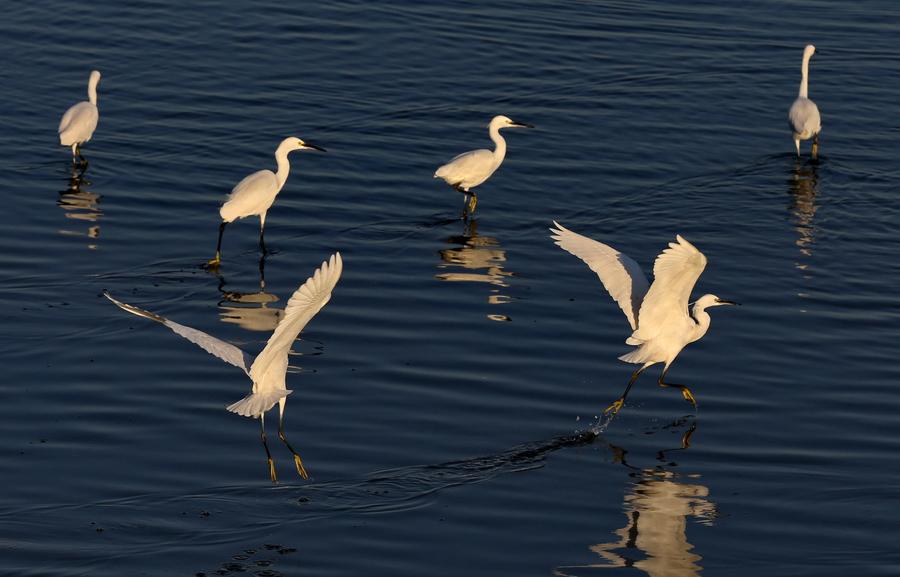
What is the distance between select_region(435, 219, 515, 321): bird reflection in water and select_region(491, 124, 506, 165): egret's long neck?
130 centimetres

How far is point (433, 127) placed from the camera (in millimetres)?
22500

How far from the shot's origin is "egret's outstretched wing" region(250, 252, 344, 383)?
10.6 meters

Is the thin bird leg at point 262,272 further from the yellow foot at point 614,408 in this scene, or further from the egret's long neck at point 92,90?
the egret's long neck at point 92,90

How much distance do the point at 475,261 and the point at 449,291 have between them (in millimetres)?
1195

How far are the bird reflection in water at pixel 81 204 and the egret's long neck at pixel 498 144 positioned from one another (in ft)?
16.3

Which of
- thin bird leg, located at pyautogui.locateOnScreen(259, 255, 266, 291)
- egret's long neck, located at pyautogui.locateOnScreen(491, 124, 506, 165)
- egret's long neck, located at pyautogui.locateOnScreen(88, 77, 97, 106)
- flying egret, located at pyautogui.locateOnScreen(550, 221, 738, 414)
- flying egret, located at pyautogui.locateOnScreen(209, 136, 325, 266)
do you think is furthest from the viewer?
egret's long neck, located at pyautogui.locateOnScreen(88, 77, 97, 106)

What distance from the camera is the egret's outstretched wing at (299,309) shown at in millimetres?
10555

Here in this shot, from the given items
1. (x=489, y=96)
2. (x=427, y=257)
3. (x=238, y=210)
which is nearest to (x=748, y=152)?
(x=489, y=96)

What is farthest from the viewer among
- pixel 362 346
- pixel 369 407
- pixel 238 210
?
A: pixel 238 210

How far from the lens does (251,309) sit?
1634cm

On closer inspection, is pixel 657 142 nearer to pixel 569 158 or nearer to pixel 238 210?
pixel 569 158

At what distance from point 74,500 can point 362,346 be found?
399 centimetres

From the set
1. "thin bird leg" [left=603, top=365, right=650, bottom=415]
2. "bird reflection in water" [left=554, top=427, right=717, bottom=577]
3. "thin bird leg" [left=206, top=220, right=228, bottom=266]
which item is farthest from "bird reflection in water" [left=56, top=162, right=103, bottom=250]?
"bird reflection in water" [left=554, top=427, right=717, bottom=577]

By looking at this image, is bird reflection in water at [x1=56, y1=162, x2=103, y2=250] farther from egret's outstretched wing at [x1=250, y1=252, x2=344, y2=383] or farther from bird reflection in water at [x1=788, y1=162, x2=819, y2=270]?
bird reflection in water at [x1=788, y1=162, x2=819, y2=270]
